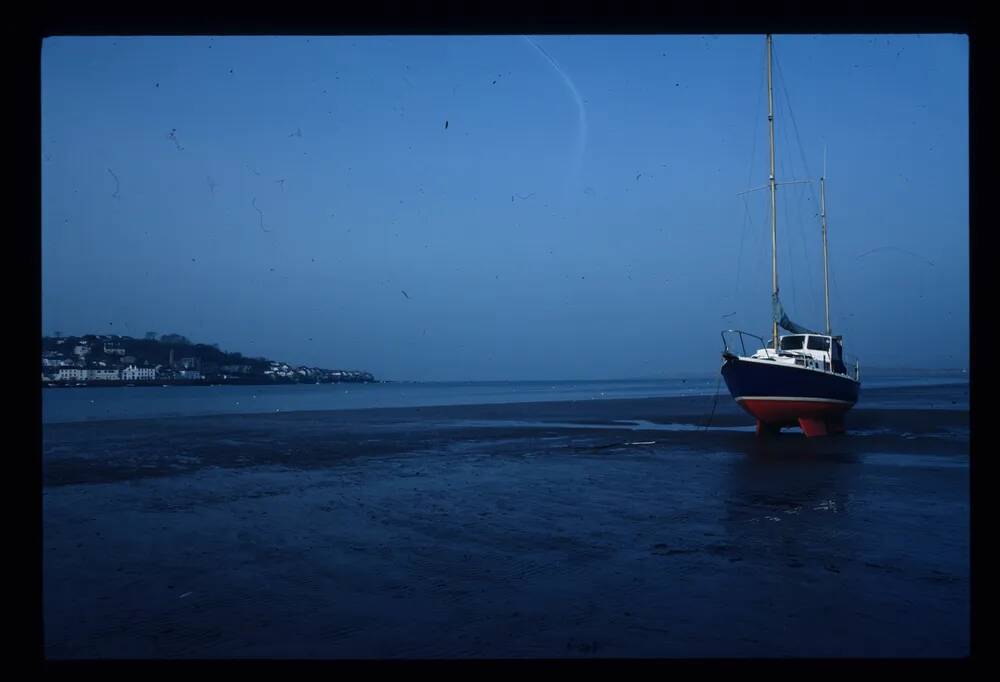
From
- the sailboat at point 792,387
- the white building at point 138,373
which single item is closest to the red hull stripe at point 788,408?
the sailboat at point 792,387

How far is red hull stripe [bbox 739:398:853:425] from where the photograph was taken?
20531 millimetres

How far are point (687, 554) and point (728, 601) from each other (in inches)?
59.9

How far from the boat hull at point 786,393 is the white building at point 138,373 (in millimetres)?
114673

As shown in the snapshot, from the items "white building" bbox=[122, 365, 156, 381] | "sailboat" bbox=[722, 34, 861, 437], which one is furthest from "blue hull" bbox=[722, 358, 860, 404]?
"white building" bbox=[122, 365, 156, 381]

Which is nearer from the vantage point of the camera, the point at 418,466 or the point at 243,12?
the point at 243,12

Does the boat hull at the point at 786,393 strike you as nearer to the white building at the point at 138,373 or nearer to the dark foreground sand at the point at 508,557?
the dark foreground sand at the point at 508,557

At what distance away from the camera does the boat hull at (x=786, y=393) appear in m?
20.3

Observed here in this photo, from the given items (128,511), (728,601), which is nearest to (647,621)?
(728,601)

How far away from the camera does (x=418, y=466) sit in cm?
1458

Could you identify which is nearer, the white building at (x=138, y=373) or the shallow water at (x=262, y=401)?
the shallow water at (x=262, y=401)

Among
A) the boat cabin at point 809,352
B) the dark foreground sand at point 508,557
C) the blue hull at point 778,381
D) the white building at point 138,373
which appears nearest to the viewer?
the dark foreground sand at point 508,557

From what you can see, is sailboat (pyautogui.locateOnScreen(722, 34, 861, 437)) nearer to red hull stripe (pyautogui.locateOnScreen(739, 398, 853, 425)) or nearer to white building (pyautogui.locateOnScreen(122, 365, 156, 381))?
red hull stripe (pyautogui.locateOnScreen(739, 398, 853, 425))

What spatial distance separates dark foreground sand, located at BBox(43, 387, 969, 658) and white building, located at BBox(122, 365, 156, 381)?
112021 mm
